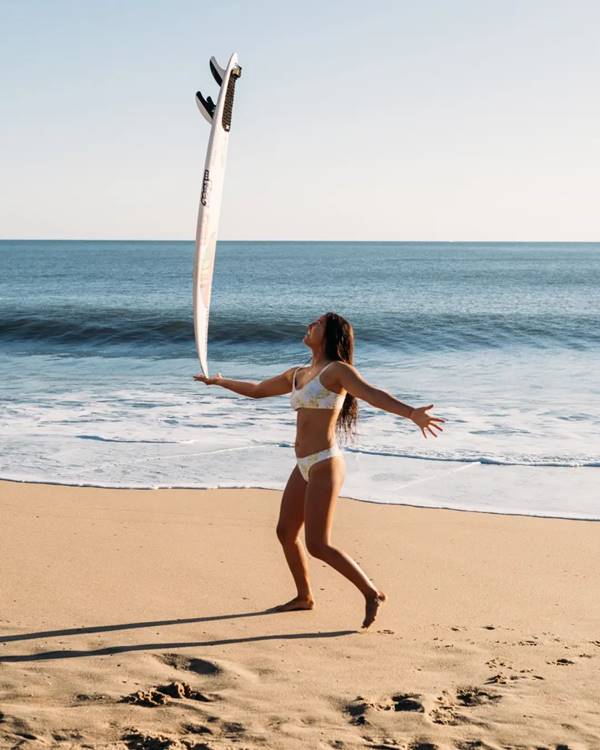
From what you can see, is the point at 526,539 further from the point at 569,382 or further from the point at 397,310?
the point at 397,310

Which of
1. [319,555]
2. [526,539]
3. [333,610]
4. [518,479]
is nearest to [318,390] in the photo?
[319,555]

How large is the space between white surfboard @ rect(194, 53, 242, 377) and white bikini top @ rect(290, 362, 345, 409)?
544 mm

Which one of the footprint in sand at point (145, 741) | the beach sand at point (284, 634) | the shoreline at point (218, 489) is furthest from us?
the shoreline at point (218, 489)

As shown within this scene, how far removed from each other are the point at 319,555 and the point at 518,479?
4.24 m

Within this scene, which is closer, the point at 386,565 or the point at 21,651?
the point at 21,651

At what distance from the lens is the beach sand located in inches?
140

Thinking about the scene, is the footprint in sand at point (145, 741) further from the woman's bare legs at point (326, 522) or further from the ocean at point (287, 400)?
the ocean at point (287, 400)

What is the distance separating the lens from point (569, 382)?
1585cm

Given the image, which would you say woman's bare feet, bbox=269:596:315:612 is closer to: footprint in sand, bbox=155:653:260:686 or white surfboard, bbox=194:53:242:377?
footprint in sand, bbox=155:653:260:686

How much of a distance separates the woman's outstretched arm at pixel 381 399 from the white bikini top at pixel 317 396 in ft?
0.33

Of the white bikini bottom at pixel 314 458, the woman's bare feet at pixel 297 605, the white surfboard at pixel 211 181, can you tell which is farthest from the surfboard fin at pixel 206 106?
the woman's bare feet at pixel 297 605

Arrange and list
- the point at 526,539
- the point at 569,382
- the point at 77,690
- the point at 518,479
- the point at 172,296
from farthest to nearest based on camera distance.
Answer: the point at 172,296 < the point at 569,382 < the point at 518,479 < the point at 526,539 < the point at 77,690

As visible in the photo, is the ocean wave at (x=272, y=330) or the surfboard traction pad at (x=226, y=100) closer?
the surfboard traction pad at (x=226, y=100)

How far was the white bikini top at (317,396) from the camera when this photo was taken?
→ 4672mm
